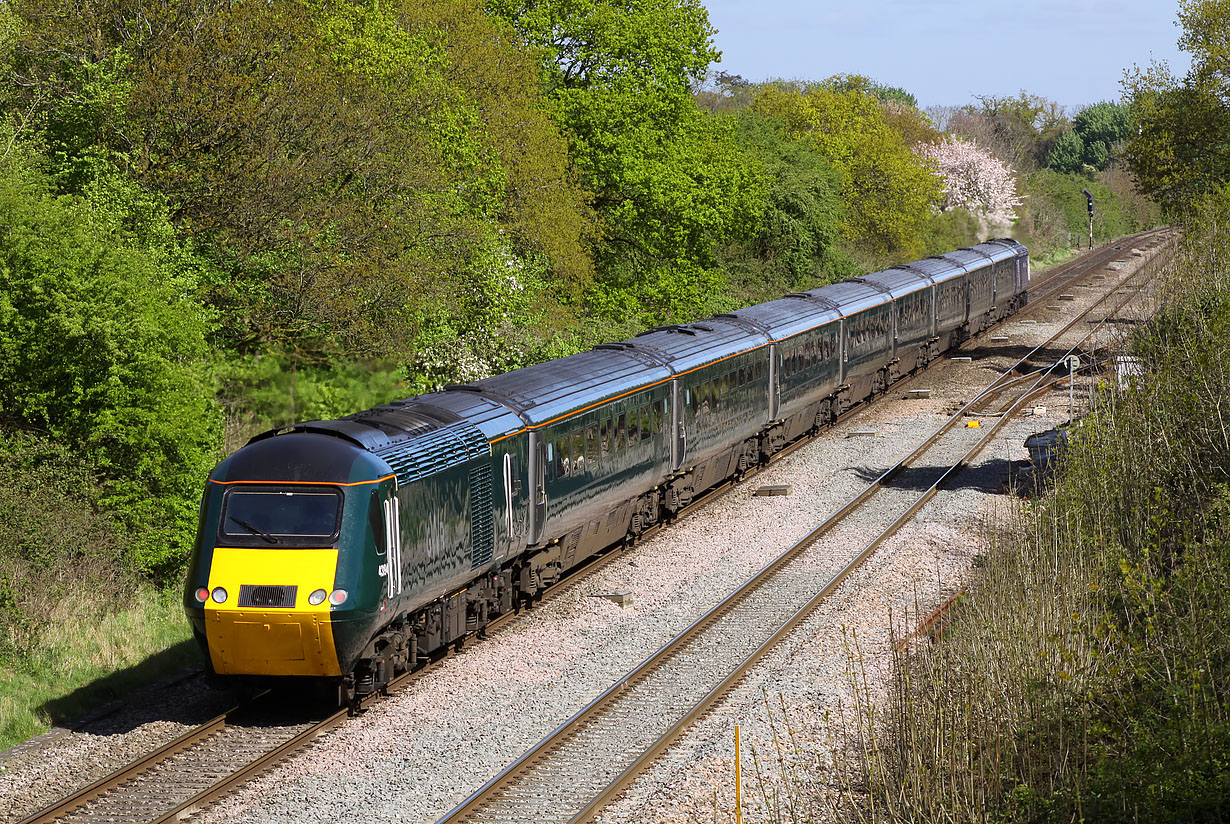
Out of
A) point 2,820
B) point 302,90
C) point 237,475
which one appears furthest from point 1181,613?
point 302,90

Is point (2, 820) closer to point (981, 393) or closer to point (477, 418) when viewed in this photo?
point (477, 418)

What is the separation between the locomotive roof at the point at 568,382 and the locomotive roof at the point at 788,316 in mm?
6054

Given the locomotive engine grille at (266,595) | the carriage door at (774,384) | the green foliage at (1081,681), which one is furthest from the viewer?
the carriage door at (774,384)

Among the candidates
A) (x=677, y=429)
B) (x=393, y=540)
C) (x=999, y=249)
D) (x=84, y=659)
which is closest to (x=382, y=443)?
(x=393, y=540)

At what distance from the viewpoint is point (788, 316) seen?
29547mm

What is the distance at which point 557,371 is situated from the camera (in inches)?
805

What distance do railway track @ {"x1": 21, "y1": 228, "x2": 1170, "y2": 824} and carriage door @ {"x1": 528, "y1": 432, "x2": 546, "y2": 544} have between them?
2920 mm

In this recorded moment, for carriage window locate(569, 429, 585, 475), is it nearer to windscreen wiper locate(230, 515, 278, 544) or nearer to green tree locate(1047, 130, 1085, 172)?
windscreen wiper locate(230, 515, 278, 544)

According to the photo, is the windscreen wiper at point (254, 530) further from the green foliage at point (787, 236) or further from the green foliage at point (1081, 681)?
the green foliage at point (787, 236)

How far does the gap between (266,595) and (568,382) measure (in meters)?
7.33

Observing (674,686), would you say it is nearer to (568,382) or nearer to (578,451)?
(578,451)

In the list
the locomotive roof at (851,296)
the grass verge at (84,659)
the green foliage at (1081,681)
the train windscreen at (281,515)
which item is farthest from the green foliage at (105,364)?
the locomotive roof at (851,296)

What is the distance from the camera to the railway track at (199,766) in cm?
1170

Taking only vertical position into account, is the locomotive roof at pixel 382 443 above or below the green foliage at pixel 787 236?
below
